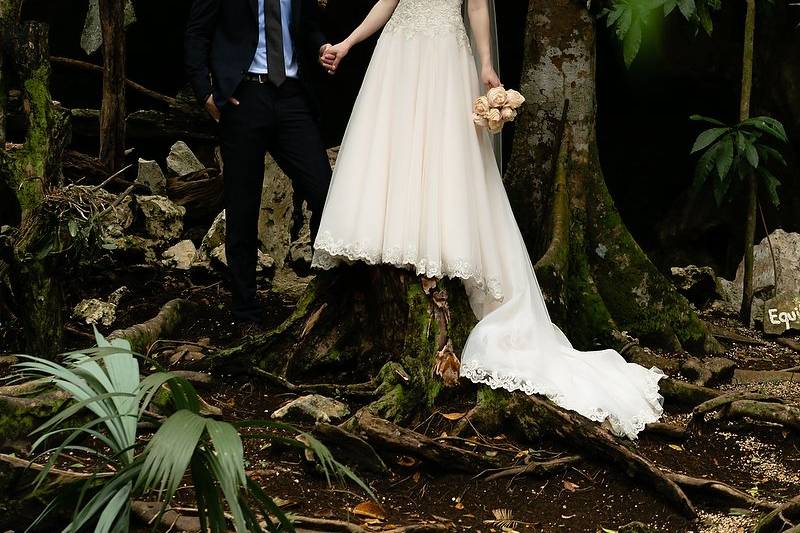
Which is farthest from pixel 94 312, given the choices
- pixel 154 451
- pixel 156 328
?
pixel 154 451

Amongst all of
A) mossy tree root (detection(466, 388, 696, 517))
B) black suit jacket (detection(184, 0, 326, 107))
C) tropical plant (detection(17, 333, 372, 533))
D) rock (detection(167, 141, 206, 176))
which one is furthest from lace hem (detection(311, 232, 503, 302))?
rock (detection(167, 141, 206, 176))

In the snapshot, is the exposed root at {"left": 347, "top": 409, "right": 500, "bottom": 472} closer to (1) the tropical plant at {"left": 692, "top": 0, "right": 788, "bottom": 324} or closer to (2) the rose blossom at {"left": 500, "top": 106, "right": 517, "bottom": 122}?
(2) the rose blossom at {"left": 500, "top": 106, "right": 517, "bottom": 122}

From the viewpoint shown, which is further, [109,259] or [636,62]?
[636,62]

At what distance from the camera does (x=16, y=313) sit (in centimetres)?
488

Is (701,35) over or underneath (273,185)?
over

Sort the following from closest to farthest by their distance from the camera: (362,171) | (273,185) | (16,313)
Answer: (362,171) → (16,313) → (273,185)

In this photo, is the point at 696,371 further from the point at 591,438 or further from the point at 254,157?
the point at 254,157

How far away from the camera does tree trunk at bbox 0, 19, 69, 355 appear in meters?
4.46

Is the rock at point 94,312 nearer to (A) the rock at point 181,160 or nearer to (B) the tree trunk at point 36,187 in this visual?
(B) the tree trunk at point 36,187

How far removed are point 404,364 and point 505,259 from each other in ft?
2.21

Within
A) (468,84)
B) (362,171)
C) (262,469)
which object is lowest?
(262,469)

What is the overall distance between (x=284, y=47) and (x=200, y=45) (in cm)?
44

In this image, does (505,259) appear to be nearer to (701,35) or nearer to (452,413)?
(452,413)

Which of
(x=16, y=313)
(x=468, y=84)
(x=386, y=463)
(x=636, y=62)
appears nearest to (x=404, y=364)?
(x=386, y=463)
